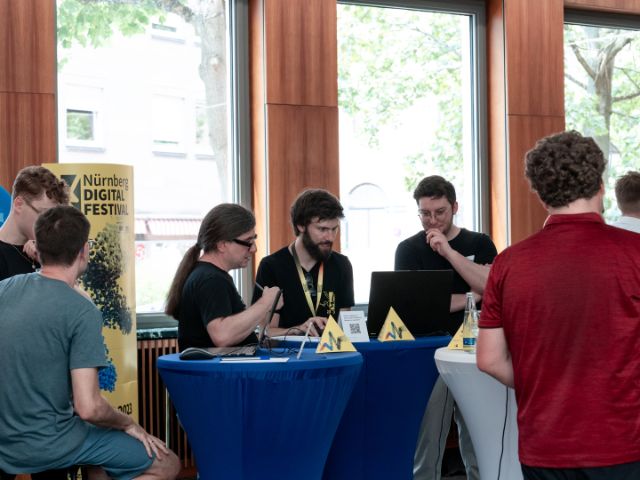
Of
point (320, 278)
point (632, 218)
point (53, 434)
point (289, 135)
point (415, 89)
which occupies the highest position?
point (415, 89)

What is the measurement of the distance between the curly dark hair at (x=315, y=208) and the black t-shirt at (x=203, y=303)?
0.72 meters

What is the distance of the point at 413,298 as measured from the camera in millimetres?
3945

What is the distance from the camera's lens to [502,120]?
6.37 meters

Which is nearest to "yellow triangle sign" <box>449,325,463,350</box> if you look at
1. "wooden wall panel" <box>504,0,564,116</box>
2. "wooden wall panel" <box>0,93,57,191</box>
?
"wooden wall panel" <box>0,93,57,191</box>

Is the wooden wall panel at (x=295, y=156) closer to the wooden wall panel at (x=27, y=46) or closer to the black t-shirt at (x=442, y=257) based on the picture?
the black t-shirt at (x=442, y=257)

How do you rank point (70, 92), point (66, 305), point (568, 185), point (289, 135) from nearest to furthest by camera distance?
1. point (568, 185)
2. point (66, 305)
3. point (70, 92)
4. point (289, 135)

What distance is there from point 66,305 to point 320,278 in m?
1.66

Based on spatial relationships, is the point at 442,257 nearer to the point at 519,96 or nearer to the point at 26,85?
the point at 519,96

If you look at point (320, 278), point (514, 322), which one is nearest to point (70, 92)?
point (320, 278)

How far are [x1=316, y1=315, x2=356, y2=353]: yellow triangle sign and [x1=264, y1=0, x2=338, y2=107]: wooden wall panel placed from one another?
8.11 ft

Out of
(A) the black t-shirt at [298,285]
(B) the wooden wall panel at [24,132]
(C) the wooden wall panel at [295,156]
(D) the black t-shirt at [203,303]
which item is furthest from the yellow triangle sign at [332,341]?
(B) the wooden wall panel at [24,132]

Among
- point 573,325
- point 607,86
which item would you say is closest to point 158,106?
point 607,86

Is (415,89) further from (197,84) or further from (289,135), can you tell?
(197,84)

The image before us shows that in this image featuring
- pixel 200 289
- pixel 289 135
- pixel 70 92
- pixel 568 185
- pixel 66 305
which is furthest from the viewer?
pixel 289 135
